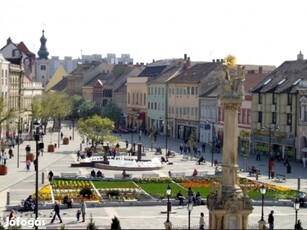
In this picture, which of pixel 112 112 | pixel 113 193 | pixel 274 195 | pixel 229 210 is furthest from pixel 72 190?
pixel 112 112

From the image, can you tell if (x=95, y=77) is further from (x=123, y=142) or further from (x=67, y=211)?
(x=67, y=211)

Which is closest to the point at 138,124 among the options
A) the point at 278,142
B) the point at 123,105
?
the point at 123,105

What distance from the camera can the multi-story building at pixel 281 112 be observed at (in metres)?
67.0

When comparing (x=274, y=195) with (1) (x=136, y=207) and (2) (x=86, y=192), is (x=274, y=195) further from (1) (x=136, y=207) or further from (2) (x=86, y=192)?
(2) (x=86, y=192)

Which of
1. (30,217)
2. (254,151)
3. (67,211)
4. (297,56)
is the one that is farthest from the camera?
(297,56)

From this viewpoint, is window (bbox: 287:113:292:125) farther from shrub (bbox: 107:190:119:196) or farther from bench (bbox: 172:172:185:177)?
shrub (bbox: 107:190:119:196)

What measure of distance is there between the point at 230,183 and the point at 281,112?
4208 cm

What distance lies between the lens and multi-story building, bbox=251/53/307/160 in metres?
67.0

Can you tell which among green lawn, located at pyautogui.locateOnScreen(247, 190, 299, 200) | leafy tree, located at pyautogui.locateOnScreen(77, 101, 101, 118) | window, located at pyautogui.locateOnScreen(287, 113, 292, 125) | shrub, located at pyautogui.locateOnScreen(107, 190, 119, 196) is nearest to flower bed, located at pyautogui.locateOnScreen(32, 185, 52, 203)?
shrub, located at pyautogui.locateOnScreen(107, 190, 119, 196)

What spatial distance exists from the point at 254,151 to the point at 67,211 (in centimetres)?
3832

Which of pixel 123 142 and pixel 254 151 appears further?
pixel 123 142

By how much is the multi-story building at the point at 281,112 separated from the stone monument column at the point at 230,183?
35.1 metres

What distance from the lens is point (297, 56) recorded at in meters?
81.4

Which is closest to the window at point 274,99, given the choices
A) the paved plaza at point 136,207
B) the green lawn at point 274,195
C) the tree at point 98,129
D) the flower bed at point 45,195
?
the paved plaza at point 136,207
